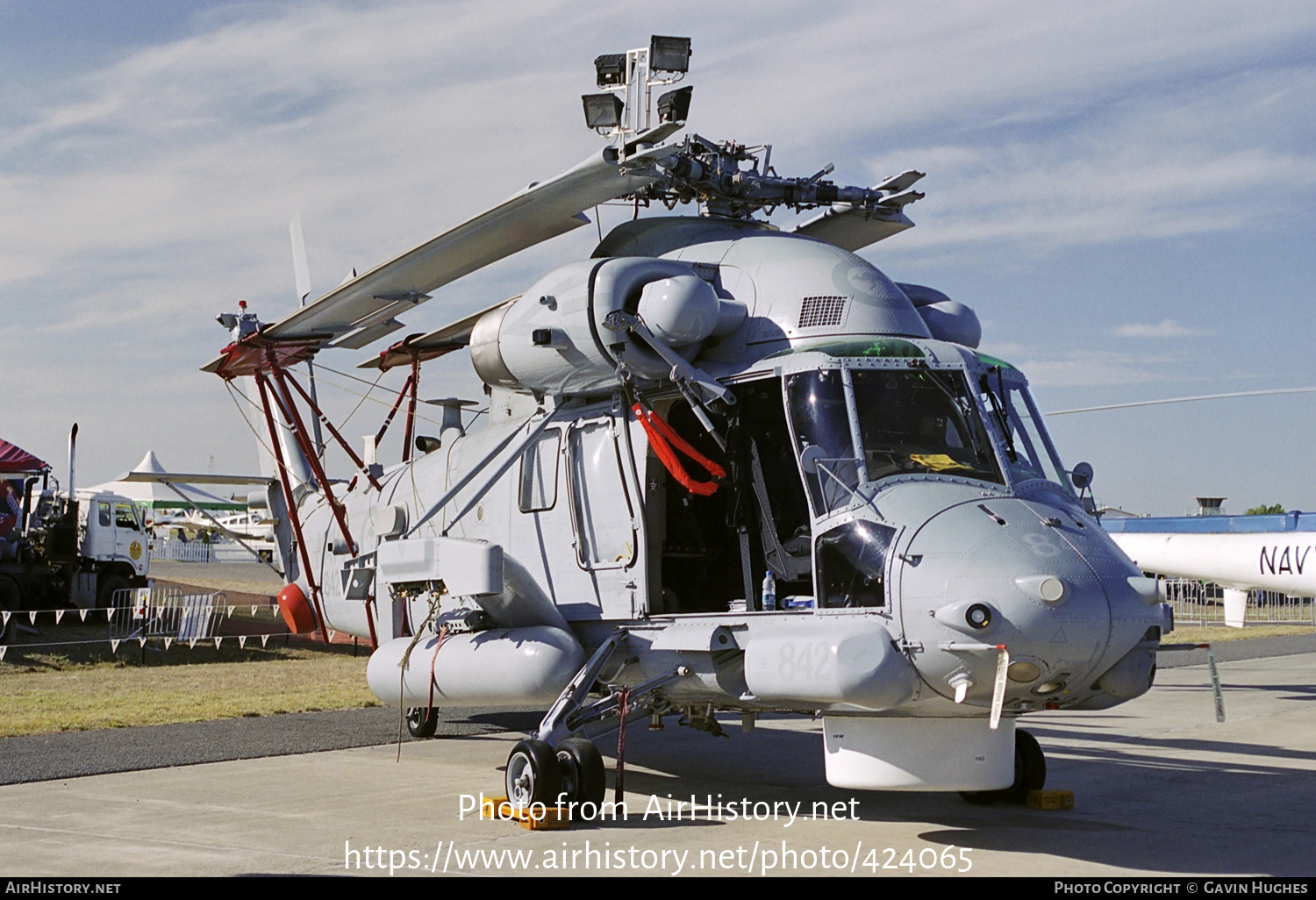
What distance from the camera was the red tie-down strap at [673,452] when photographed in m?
8.74

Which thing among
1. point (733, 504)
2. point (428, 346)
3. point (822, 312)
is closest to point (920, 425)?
point (822, 312)

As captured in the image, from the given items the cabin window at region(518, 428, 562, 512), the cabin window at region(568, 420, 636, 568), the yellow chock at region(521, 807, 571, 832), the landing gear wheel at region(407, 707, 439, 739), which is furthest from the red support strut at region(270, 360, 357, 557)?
the yellow chock at region(521, 807, 571, 832)

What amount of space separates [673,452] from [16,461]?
19737mm

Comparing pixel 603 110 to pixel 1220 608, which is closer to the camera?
pixel 603 110

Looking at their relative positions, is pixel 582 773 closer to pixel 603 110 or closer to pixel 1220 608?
pixel 603 110

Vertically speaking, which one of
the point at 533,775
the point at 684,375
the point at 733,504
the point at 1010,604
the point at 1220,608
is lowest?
the point at 1220,608

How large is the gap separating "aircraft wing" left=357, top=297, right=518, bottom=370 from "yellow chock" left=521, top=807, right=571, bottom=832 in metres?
4.93

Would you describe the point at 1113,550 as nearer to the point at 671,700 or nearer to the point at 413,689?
the point at 671,700

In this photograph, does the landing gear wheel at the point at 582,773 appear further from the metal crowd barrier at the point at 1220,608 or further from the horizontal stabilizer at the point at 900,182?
the metal crowd barrier at the point at 1220,608

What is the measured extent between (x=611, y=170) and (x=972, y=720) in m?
4.53

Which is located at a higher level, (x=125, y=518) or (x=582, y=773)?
(x=125, y=518)

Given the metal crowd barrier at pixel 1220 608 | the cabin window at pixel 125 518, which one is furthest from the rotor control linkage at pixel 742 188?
the metal crowd barrier at pixel 1220 608

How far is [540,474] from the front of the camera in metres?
10.2

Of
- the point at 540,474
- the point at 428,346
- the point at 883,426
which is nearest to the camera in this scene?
the point at 883,426
